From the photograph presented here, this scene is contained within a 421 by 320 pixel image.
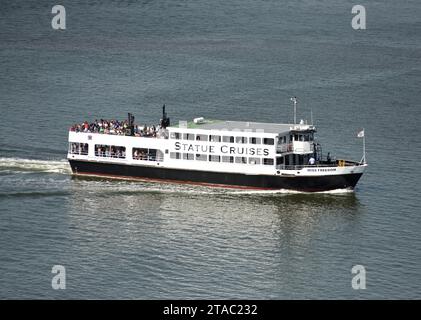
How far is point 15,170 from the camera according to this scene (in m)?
139

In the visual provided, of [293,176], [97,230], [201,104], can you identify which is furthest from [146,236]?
[201,104]

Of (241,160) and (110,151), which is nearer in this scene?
(241,160)

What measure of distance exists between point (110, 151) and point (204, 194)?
42.5 ft

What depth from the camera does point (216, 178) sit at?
137 meters

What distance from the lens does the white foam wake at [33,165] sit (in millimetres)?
139250

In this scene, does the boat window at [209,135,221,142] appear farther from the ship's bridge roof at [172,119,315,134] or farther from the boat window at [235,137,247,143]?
the boat window at [235,137,247,143]

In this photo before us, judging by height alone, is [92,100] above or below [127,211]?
above

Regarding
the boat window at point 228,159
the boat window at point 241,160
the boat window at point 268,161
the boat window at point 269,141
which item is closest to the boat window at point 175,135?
the boat window at point 228,159

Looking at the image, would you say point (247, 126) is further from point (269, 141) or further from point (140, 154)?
point (140, 154)

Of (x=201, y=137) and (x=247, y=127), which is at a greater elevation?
(x=247, y=127)

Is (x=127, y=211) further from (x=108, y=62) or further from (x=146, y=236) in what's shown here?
(x=108, y=62)

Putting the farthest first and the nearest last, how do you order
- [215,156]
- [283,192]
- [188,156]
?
[188,156] < [215,156] < [283,192]

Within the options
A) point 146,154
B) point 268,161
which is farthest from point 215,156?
point 146,154

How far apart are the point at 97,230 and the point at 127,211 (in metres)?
7.16
